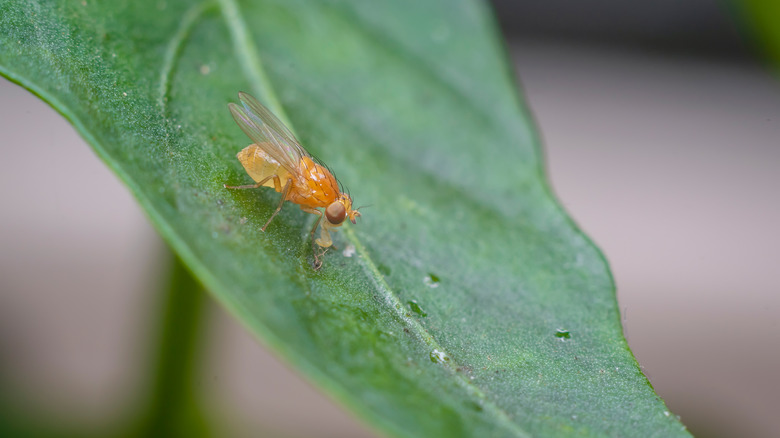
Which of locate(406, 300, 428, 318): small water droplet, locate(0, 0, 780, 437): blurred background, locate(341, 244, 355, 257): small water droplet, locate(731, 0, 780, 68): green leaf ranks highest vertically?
locate(731, 0, 780, 68): green leaf

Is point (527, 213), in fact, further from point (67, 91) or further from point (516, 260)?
point (67, 91)

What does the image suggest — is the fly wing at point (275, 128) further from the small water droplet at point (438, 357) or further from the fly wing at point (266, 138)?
the small water droplet at point (438, 357)

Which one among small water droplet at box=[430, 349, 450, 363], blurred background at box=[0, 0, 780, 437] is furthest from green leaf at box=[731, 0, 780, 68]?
small water droplet at box=[430, 349, 450, 363]

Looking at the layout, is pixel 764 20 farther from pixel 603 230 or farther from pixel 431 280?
pixel 603 230

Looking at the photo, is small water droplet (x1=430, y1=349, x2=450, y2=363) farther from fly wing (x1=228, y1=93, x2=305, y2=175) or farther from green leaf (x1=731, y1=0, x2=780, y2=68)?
green leaf (x1=731, y1=0, x2=780, y2=68)

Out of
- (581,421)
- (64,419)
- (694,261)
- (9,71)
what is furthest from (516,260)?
(694,261)

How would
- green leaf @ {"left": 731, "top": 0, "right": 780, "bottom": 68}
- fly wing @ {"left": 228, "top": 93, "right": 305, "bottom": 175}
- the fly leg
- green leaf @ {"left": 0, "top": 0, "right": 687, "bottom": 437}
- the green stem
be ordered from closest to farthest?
green leaf @ {"left": 0, "top": 0, "right": 687, "bottom": 437}, the fly leg, fly wing @ {"left": 228, "top": 93, "right": 305, "bottom": 175}, the green stem, green leaf @ {"left": 731, "top": 0, "right": 780, "bottom": 68}

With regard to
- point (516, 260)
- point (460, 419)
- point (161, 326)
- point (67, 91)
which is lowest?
point (161, 326)
